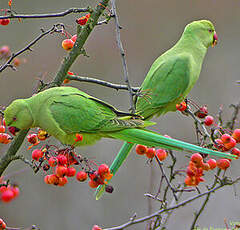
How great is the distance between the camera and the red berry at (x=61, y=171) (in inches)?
66.3

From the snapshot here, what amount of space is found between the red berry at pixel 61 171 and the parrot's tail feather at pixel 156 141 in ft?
1.24

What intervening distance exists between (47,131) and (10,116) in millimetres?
225

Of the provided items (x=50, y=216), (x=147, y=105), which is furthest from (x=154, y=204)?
(x=147, y=105)

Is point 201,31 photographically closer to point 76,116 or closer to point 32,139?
point 76,116

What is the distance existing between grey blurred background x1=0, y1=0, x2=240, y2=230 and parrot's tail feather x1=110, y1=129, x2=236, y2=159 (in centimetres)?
230

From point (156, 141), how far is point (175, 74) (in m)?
0.88

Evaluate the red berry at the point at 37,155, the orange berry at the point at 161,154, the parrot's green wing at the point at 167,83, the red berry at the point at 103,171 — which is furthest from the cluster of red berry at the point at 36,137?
the parrot's green wing at the point at 167,83

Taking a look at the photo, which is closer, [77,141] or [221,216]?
[77,141]

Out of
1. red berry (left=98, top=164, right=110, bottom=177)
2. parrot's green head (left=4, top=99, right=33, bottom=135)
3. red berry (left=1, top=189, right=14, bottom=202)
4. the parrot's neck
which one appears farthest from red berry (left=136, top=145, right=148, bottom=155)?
the parrot's neck

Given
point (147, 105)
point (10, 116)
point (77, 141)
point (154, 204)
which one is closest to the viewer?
point (10, 116)

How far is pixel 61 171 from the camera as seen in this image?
5.51 feet

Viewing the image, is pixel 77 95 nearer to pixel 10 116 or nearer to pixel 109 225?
pixel 10 116

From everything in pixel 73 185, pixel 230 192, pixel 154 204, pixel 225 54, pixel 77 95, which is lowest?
pixel 73 185

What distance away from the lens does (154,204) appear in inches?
166
